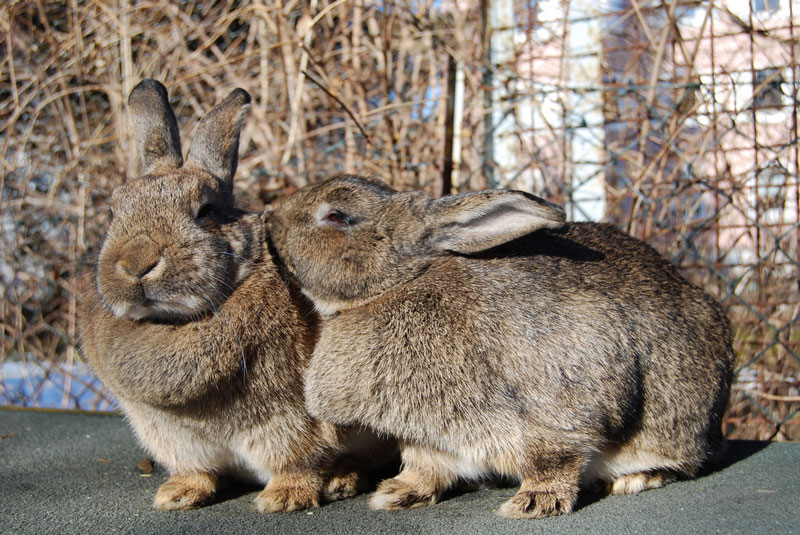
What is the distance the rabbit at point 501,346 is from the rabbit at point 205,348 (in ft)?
0.32

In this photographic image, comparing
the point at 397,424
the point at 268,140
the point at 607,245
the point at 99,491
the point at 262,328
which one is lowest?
the point at 99,491

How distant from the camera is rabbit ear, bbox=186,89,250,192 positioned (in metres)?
2.40

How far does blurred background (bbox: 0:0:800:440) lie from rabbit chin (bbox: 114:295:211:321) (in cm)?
140

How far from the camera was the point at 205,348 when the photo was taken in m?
1.95

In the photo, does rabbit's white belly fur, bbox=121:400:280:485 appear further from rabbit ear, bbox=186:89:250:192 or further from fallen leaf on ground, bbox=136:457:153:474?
rabbit ear, bbox=186:89:250:192

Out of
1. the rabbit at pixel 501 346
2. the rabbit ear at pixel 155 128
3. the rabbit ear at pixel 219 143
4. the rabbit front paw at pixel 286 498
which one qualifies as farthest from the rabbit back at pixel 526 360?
the rabbit ear at pixel 155 128

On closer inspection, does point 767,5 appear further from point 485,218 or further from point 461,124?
point 485,218

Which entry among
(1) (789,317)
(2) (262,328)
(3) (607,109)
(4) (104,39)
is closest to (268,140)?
(4) (104,39)

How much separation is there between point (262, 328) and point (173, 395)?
0.96 feet

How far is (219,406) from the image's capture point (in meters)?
1.97

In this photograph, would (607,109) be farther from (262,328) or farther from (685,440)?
(262,328)

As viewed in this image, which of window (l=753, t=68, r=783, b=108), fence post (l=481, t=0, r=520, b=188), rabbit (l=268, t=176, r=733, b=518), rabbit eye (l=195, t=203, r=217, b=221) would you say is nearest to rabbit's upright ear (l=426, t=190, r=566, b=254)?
rabbit (l=268, t=176, r=733, b=518)

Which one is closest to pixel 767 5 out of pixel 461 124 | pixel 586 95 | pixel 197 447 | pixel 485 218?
pixel 586 95

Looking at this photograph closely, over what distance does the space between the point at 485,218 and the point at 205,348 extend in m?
0.85
